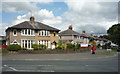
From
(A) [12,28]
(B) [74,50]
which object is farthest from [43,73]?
(A) [12,28]

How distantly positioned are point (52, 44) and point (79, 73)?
37.0 metres

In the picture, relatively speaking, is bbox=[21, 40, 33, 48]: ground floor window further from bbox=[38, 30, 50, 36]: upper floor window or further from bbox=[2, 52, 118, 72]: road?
bbox=[2, 52, 118, 72]: road

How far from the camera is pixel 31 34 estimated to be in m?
44.1

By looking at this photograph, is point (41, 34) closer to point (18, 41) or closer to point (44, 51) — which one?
point (18, 41)

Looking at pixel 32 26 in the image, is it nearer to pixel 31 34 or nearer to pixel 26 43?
pixel 31 34

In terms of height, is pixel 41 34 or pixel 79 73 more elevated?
pixel 41 34

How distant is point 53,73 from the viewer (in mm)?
10797

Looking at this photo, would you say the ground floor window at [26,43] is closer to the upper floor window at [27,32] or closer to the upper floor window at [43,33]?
the upper floor window at [27,32]

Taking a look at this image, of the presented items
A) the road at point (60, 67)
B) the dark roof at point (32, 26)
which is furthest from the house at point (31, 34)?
the road at point (60, 67)

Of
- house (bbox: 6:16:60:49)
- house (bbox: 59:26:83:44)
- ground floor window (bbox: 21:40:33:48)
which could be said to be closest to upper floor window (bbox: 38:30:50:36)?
house (bbox: 6:16:60:49)

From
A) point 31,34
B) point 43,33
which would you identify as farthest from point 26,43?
point 43,33

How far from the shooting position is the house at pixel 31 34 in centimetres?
4238

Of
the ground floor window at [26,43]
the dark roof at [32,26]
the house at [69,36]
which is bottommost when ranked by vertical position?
the ground floor window at [26,43]

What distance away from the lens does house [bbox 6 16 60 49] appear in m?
42.4
